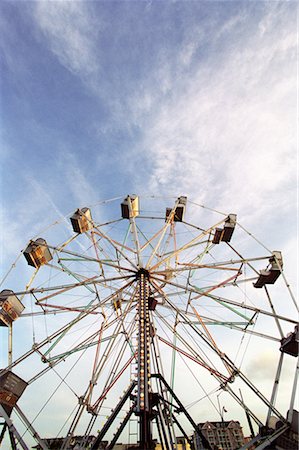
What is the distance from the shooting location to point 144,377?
33.5 feet

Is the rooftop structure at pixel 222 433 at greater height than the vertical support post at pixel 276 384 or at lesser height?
lesser

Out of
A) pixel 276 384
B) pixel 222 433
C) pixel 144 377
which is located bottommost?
pixel 222 433

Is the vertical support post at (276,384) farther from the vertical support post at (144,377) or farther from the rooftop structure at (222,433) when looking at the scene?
the rooftop structure at (222,433)

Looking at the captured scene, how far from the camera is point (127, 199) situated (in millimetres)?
18172

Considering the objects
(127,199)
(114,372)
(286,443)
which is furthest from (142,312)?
(127,199)

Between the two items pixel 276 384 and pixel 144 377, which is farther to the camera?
pixel 276 384

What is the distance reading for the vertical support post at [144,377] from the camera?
29.9 feet

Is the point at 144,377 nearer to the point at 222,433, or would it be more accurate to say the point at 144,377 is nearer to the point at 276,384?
the point at 276,384

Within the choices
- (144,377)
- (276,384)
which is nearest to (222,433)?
(276,384)

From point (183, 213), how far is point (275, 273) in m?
6.90

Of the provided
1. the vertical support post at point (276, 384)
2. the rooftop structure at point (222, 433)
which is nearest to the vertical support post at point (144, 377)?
the vertical support post at point (276, 384)

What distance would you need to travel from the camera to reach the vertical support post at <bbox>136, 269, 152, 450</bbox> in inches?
359

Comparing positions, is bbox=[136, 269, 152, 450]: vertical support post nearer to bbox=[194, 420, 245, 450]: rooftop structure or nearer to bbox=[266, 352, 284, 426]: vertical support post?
bbox=[266, 352, 284, 426]: vertical support post

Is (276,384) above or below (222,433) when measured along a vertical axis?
above
